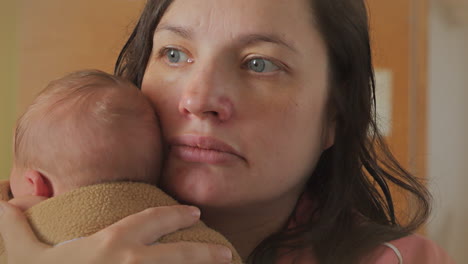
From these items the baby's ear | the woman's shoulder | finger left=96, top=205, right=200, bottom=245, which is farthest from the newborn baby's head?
the woman's shoulder

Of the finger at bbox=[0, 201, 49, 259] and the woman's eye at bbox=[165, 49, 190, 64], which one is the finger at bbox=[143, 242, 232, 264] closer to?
the finger at bbox=[0, 201, 49, 259]

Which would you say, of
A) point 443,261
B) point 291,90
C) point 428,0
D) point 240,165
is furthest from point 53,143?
point 428,0

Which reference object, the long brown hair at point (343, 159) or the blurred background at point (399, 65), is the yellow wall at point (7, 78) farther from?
the long brown hair at point (343, 159)

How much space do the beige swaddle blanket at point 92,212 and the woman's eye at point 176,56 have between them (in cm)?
30

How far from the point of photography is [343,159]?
1373 millimetres

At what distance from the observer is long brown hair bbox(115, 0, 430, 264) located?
123cm

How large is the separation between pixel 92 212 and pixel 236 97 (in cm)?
34

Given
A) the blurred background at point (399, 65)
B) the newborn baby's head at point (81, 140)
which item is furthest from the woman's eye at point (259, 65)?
the blurred background at point (399, 65)

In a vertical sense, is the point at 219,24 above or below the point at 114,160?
above

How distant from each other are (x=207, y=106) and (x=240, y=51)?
0.15m

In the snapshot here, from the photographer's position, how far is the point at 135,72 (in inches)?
56.3

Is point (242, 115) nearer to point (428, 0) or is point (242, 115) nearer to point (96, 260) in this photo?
point (96, 260)

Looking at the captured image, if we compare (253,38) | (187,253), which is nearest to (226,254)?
(187,253)

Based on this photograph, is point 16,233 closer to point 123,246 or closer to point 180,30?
point 123,246
